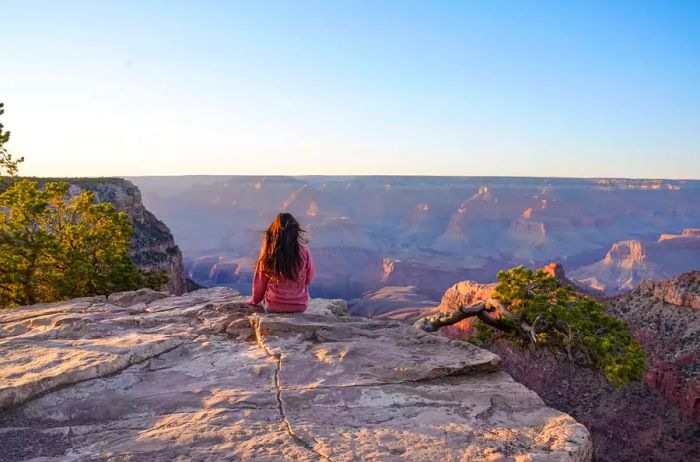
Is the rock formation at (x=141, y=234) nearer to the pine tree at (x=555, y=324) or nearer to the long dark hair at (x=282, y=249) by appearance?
the pine tree at (x=555, y=324)

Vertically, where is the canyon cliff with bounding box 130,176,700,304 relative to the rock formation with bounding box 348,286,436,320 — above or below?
above

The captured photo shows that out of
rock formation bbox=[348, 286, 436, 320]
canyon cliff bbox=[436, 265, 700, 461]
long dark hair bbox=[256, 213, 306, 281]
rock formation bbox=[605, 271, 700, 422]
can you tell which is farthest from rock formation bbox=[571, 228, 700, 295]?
long dark hair bbox=[256, 213, 306, 281]

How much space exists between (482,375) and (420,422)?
1.74 metres

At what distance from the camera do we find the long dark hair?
23.5 ft

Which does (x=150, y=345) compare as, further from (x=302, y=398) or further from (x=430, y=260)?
(x=430, y=260)

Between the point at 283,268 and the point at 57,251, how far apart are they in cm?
1001

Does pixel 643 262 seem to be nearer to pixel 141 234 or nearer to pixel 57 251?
pixel 141 234

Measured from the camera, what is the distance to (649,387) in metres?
32.4

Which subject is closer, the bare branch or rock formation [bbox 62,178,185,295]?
the bare branch

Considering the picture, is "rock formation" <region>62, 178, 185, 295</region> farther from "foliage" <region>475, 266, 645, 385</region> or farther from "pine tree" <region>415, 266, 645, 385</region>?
"foliage" <region>475, 266, 645, 385</region>

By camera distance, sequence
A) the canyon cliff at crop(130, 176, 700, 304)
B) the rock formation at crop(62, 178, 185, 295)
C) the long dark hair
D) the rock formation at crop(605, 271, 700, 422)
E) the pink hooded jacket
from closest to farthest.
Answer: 1. the long dark hair
2. the pink hooded jacket
3. the rock formation at crop(605, 271, 700, 422)
4. the rock formation at crop(62, 178, 185, 295)
5. the canyon cliff at crop(130, 176, 700, 304)

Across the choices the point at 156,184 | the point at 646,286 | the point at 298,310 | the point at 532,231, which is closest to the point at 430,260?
the point at 532,231

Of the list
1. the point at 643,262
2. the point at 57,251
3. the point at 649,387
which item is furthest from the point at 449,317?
the point at 643,262

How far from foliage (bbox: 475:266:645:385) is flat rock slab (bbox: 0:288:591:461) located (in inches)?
183
